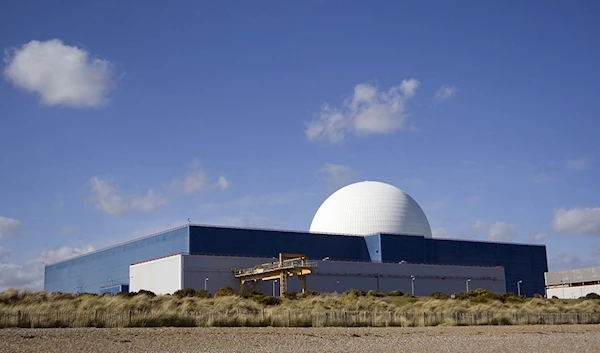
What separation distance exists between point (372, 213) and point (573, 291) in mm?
24302

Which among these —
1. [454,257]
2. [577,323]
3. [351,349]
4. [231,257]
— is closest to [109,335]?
[351,349]

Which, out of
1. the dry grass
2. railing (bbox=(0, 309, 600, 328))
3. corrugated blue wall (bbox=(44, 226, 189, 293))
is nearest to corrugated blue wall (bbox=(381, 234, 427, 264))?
corrugated blue wall (bbox=(44, 226, 189, 293))

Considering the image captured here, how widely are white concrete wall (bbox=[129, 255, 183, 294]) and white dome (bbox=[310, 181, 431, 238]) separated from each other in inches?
826

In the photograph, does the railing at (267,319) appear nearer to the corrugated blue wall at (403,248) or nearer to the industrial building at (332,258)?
the industrial building at (332,258)

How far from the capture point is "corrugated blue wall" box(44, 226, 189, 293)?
215ft

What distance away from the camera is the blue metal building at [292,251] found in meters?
65.0

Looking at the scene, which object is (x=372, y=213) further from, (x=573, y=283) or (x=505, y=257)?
(x=573, y=283)

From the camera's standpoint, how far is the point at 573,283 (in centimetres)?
7744

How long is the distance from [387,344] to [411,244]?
5251 cm

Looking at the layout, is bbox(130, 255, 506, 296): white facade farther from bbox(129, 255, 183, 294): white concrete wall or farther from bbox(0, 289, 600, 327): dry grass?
bbox(0, 289, 600, 327): dry grass

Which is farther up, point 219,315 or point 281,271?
point 281,271

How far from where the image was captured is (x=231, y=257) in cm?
6138

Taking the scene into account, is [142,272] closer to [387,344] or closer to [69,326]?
[69,326]

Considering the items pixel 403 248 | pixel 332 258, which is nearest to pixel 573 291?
pixel 403 248
